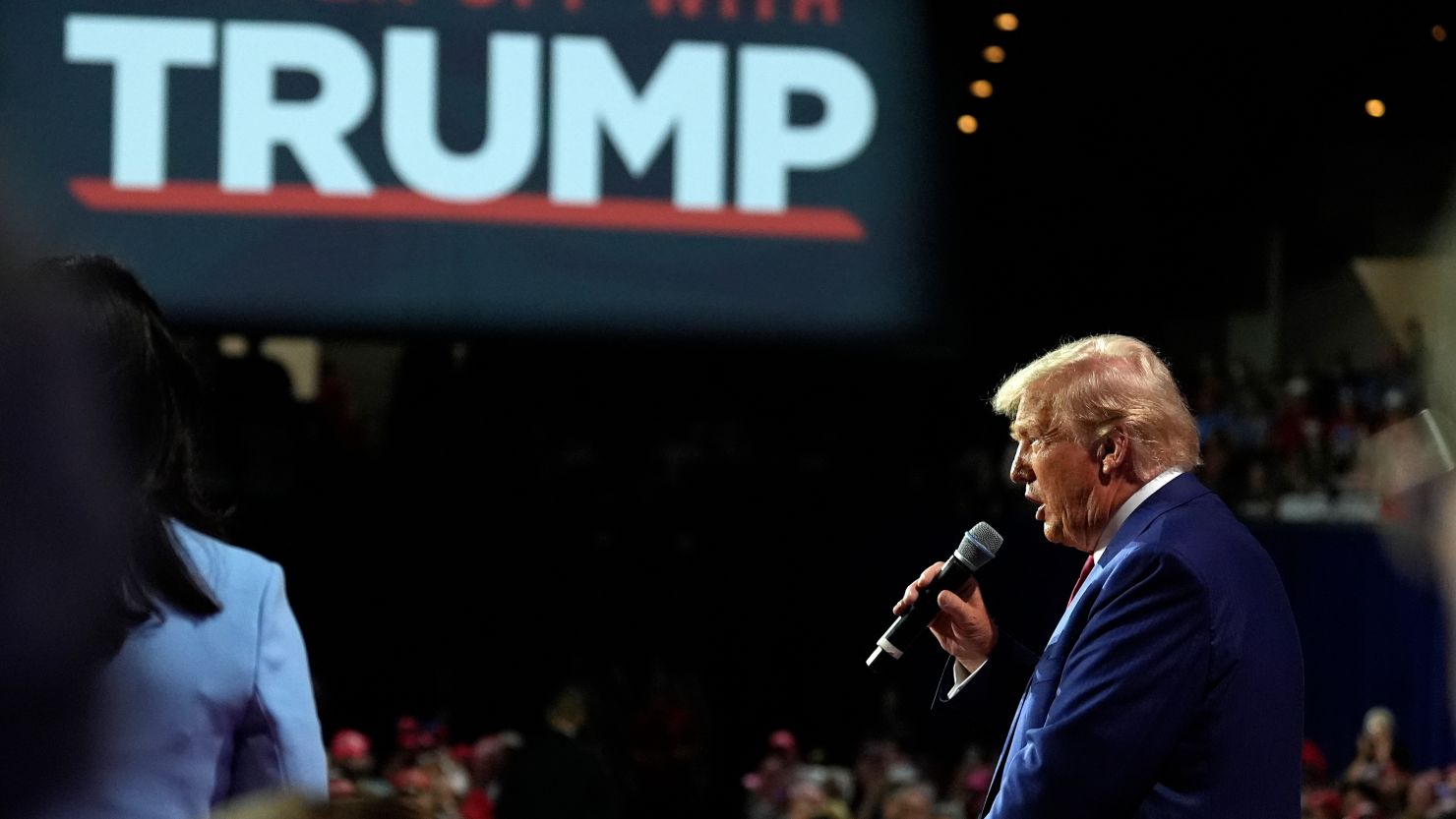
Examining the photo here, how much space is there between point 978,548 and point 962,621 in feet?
0.28

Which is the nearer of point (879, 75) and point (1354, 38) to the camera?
point (879, 75)

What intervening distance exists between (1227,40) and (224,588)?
1161cm

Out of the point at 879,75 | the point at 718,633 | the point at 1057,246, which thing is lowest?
the point at 718,633

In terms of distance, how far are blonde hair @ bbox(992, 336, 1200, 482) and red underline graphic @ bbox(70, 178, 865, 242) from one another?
4.91m

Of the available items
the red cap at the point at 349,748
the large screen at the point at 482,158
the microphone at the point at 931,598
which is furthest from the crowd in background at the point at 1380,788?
the microphone at the point at 931,598

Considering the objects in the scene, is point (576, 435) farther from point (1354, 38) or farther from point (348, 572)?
point (1354, 38)

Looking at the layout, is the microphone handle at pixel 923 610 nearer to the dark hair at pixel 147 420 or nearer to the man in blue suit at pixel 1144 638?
the man in blue suit at pixel 1144 638

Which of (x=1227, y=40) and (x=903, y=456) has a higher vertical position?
(x=1227, y=40)

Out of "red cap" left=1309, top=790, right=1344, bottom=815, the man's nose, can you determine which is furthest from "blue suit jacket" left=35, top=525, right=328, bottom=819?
"red cap" left=1309, top=790, right=1344, bottom=815

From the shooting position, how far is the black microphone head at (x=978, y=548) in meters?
2.15

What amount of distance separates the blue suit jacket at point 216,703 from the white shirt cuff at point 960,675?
0.88 meters

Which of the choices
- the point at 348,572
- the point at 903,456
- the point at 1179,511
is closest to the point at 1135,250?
the point at 903,456

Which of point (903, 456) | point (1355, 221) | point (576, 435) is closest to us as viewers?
point (576, 435)

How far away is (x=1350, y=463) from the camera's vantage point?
34.9 feet
